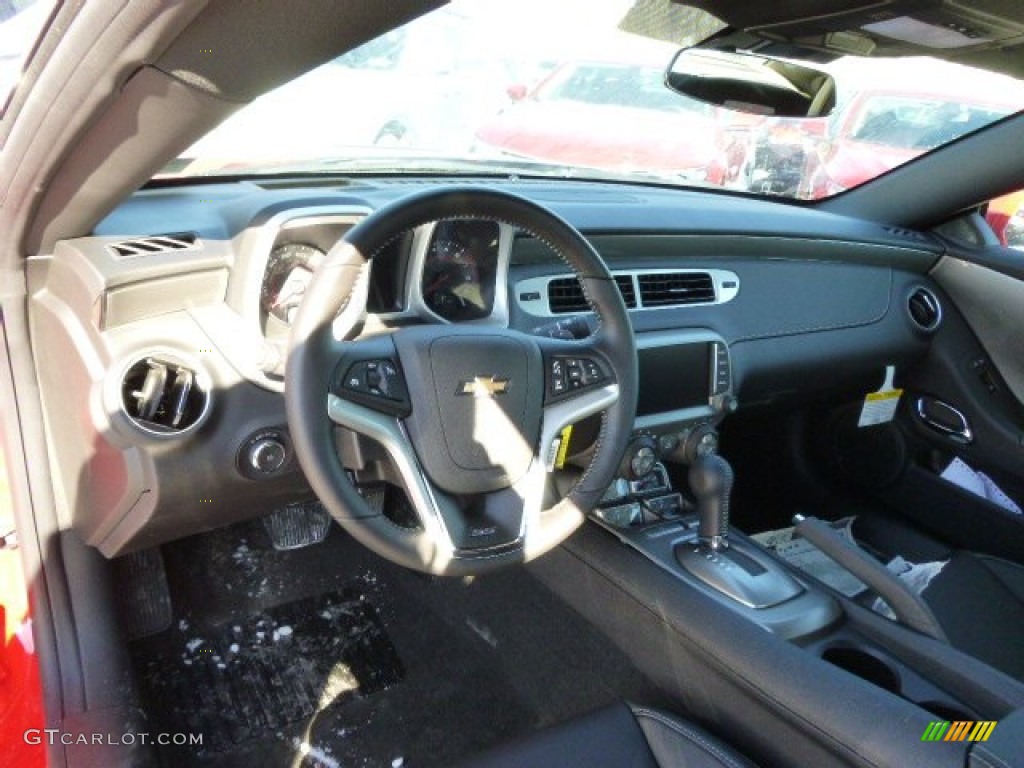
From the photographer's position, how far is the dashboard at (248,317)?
1675mm

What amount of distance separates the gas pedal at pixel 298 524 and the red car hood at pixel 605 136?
131 centimetres

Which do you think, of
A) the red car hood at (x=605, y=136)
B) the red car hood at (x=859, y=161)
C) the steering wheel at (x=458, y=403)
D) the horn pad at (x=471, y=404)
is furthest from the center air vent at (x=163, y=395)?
the red car hood at (x=859, y=161)

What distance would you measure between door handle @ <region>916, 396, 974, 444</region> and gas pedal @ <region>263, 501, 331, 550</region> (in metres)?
1.94

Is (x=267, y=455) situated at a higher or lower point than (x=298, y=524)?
higher

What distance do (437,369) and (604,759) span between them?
712mm

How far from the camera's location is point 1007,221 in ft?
9.61

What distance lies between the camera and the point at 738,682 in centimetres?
168

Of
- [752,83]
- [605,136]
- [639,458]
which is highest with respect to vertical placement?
[752,83]

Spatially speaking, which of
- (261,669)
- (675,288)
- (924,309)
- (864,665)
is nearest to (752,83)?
(675,288)

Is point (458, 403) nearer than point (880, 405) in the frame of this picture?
Yes

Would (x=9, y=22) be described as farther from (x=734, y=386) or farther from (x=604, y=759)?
(x=734, y=386)

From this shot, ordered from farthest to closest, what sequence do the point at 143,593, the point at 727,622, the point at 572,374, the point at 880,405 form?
the point at 880,405
the point at 143,593
the point at 727,622
the point at 572,374

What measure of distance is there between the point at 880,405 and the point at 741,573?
1.33m

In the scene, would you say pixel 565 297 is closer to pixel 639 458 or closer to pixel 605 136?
pixel 639 458
